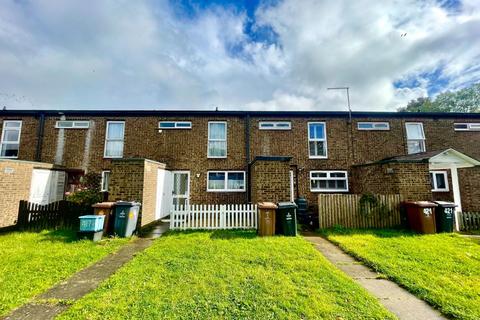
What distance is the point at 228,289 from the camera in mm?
3404

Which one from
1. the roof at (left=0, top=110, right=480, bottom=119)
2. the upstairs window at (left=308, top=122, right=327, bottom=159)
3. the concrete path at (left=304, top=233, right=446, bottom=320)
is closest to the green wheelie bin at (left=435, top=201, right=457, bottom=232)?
the concrete path at (left=304, top=233, right=446, bottom=320)

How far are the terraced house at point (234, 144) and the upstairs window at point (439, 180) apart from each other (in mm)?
45

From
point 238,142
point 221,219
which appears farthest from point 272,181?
point 238,142

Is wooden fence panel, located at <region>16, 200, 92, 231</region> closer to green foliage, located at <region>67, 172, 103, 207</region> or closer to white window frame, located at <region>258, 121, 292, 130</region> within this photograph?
green foliage, located at <region>67, 172, 103, 207</region>

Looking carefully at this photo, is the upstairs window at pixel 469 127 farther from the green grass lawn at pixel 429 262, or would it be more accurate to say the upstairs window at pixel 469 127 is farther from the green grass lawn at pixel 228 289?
the green grass lawn at pixel 228 289

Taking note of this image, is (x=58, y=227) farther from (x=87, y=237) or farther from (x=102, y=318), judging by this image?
(x=102, y=318)

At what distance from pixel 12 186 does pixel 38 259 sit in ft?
19.2

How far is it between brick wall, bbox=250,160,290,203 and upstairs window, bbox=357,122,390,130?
23.1ft

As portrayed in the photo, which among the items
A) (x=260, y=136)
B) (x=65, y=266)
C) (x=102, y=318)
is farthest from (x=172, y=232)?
(x=260, y=136)

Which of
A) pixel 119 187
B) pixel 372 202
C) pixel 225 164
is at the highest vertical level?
pixel 225 164

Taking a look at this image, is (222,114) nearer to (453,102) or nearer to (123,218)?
(123,218)

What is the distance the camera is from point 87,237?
6391 mm

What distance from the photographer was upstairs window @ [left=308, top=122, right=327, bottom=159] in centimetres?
1210

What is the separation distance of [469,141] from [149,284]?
17.8 m
